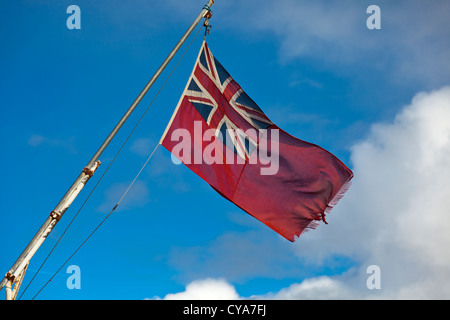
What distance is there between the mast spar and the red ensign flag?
1.21 m

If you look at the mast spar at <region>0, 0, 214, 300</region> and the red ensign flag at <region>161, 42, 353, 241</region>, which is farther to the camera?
the red ensign flag at <region>161, 42, 353, 241</region>

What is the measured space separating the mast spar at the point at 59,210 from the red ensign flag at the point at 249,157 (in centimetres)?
121

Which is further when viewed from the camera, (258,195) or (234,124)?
(234,124)

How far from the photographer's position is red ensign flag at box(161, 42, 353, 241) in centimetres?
1398

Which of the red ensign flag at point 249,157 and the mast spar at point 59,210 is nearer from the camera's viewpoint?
the mast spar at point 59,210

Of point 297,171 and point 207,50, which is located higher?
point 207,50

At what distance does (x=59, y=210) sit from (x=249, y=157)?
637cm

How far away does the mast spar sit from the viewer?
10.7 metres

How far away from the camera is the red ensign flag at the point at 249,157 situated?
13984 millimetres

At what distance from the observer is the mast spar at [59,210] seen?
10.7 metres
